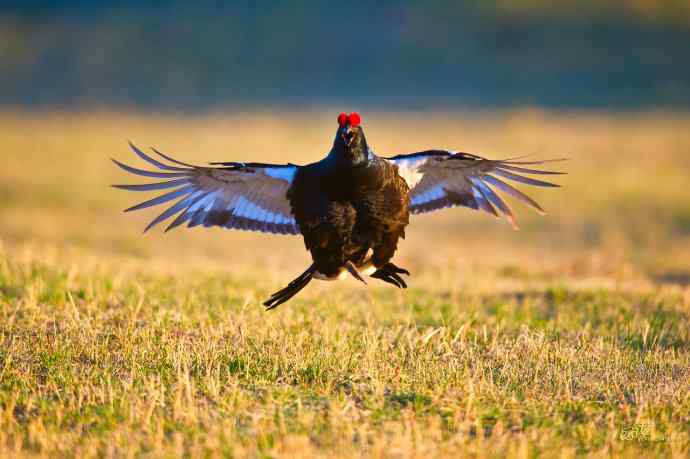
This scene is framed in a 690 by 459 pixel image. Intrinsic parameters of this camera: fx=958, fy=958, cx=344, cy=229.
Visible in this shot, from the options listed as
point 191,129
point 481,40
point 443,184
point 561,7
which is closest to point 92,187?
point 191,129

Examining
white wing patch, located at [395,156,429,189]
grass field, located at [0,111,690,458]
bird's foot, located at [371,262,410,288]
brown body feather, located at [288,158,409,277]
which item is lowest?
grass field, located at [0,111,690,458]

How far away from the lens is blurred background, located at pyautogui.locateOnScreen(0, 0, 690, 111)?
37.3m

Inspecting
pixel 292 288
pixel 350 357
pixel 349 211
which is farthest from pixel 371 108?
pixel 350 357

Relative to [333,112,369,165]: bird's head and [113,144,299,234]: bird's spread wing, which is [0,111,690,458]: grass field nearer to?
[113,144,299,234]: bird's spread wing

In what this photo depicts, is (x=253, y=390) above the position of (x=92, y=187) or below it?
below

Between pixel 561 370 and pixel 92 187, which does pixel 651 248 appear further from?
pixel 92 187

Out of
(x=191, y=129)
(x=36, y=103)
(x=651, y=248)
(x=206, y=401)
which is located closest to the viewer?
(x=206, y=401)

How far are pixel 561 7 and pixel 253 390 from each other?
41699 mm

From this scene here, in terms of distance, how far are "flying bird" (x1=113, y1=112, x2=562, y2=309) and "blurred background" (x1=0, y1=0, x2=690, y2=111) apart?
85.2ft

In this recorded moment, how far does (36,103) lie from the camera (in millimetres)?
37781

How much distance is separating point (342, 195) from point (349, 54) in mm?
37197

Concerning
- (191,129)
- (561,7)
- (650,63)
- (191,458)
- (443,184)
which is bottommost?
(191,458)

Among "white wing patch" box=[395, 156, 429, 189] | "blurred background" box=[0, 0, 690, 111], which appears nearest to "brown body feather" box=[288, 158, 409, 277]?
"white wing patch" box=[395, 156, 429, 189]

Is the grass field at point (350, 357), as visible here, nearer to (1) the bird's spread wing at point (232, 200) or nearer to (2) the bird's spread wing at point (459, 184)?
(2) the bird's spread wing at point (459, 184)
